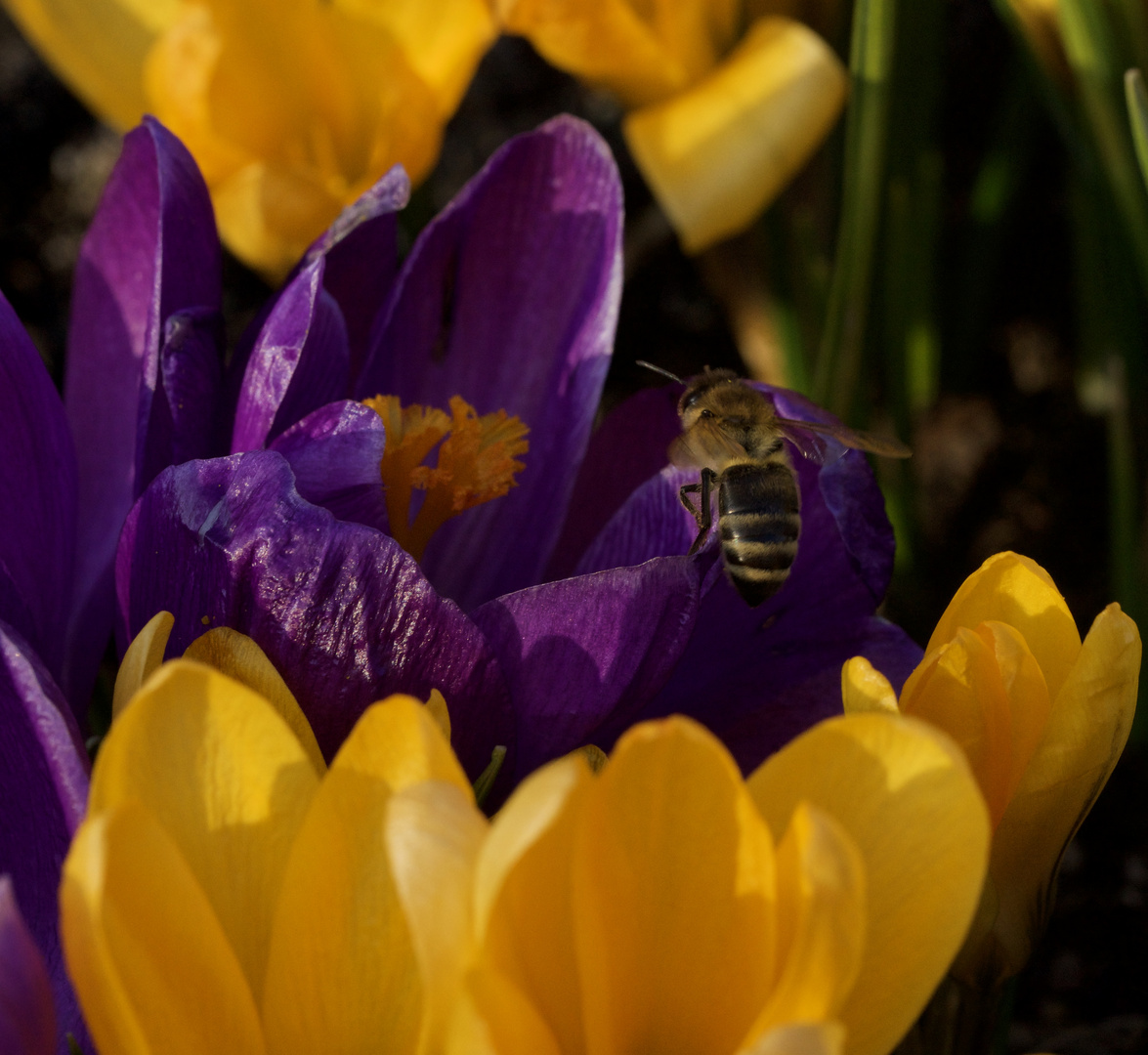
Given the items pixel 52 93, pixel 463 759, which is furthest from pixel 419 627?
pixel 52 93

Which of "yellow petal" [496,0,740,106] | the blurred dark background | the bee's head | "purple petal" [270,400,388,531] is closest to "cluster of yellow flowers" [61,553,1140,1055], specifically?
"purple petal" [270,400,388,531]

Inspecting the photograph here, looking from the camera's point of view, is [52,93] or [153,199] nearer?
[153,199]

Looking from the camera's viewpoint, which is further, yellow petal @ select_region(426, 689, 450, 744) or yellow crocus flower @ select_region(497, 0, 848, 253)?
yellow crocus flower @ select_region(497, 0, 848, 253)

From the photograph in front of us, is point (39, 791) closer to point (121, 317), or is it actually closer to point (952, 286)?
point (121, 317)

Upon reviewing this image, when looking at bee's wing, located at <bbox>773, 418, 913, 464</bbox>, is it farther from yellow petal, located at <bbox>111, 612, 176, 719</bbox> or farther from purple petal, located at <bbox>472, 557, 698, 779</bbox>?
yellow petal, located at <bbox>111, 612, 176, 719</bbox>

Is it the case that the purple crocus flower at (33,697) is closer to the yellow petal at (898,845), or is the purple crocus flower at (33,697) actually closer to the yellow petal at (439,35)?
the yellow petal at (898,845)

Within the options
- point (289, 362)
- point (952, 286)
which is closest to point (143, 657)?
point (289, 362)

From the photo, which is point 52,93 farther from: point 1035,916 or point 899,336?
point 1035,916
